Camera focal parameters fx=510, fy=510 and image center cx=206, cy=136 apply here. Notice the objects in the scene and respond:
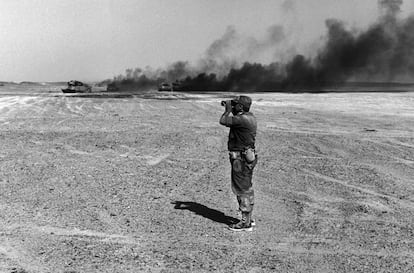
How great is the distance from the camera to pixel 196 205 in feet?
27.8

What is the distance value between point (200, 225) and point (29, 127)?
49.4 ft

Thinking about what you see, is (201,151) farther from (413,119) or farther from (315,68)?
(315,68)

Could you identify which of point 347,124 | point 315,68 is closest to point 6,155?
point 347,124

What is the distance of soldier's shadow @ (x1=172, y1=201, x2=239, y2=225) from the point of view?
24.8ft

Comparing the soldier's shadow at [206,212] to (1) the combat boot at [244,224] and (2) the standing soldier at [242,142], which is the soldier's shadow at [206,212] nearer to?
(1) the combat boot at [244,224]

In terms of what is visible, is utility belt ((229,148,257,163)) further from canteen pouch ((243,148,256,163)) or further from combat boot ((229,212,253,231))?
combat boot ((229,212,253,231))

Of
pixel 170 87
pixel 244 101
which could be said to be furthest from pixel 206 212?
pixel 170 87

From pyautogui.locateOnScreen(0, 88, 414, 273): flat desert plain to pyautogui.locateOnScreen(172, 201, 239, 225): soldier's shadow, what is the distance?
0.10 feet

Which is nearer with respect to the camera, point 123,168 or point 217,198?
point 217,198

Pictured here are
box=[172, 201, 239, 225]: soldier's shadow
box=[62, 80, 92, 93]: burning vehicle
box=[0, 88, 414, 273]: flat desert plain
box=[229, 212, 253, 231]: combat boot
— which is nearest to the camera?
box=[0, 88, 414, 273]: flat desert plain

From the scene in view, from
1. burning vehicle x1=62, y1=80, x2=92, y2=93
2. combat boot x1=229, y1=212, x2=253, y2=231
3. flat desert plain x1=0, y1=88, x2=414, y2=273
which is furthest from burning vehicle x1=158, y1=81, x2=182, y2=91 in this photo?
combat boot x1=229, y1=212, x2=253, y2=231

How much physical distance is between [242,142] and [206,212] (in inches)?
68.6

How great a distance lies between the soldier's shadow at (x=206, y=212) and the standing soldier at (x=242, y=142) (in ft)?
2.30

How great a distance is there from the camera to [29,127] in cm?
2047
